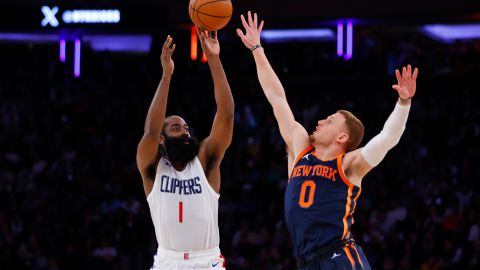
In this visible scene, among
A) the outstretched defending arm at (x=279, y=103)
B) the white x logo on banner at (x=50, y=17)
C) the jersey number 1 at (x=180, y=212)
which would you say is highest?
the white x logo on banner at (x=50, y=17)

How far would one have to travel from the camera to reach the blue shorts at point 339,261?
17.5 feet

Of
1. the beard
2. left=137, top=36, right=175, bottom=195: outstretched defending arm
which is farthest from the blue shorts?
left=137, top=36, right=175, bottom=195: outstretched defending arm

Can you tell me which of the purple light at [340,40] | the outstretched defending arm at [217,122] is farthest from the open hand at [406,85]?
the purple light at [340,40]

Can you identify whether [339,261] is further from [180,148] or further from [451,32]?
[451,32]

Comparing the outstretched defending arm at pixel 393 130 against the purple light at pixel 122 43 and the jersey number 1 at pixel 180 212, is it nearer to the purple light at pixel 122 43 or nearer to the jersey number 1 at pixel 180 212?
the jersey number 1 at pixel 180 212

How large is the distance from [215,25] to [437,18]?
9161 mm

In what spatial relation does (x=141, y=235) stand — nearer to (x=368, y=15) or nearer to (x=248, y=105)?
(x=248, y=105)

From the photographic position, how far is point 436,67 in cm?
1812

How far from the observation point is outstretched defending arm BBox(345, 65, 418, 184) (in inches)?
207

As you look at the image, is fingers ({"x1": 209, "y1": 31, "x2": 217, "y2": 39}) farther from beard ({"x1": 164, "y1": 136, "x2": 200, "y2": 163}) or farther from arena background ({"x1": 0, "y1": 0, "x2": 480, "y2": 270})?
arena background ({"x1": 0, "y1": 0, "x2": 480, "y2": 270})

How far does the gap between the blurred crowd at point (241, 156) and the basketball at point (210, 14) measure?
26.9ft

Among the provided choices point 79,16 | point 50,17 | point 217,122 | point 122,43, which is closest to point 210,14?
point 217,122

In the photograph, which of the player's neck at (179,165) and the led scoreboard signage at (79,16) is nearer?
the player's neck at (179,165)

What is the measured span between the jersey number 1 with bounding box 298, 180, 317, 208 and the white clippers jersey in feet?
3.72
